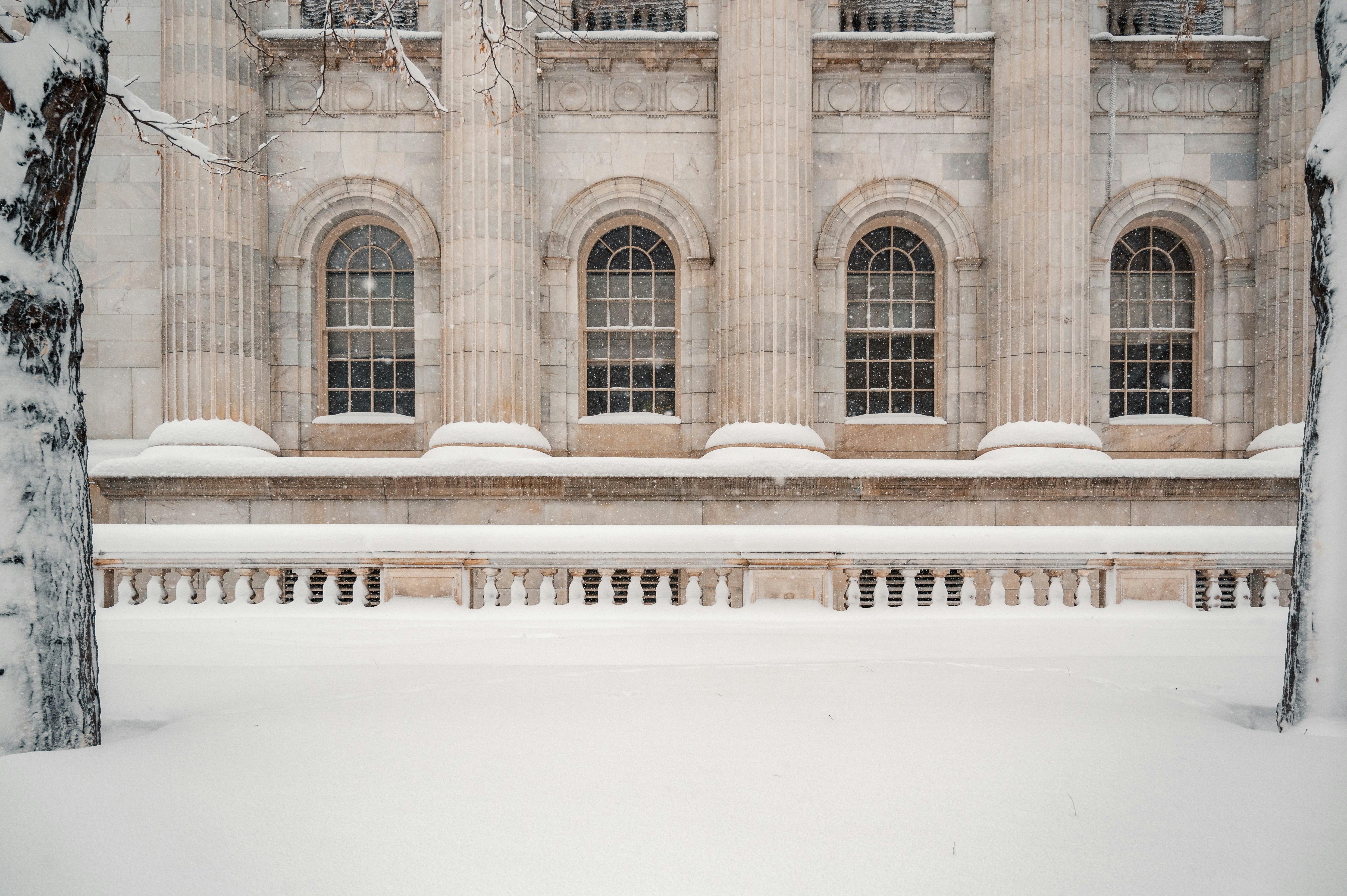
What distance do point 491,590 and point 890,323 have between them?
9.21 meters

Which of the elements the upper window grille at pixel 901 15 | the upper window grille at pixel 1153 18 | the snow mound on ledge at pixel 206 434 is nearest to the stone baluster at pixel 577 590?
the snow mound on ledge at pixel 206 434

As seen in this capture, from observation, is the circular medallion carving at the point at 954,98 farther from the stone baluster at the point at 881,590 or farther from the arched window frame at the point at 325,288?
the arched window frame at the point at 325,288

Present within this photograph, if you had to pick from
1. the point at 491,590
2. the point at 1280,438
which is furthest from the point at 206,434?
the point at 1280,438

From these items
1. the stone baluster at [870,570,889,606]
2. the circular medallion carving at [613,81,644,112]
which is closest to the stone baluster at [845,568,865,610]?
the stone baluster at [870,570,889,606]

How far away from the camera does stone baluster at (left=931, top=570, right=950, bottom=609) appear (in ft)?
22.6

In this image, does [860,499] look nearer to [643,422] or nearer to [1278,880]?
[643,422]

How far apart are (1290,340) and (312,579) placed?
609 inches

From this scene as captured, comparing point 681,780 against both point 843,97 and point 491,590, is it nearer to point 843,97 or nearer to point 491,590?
point 491,590

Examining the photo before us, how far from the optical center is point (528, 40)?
12.1m

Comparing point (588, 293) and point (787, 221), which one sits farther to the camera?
point (588, 293)

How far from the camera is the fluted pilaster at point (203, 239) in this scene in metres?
11.0

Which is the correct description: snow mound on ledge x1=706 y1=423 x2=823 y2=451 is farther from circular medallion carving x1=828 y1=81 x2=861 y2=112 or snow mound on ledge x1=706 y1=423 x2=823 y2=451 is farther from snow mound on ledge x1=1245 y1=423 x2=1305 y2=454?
snow mound on ledge x1=1245 y1=423 x2=1305 y2=454

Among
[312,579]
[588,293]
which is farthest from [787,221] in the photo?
[312,579]

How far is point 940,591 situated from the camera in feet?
22.7
